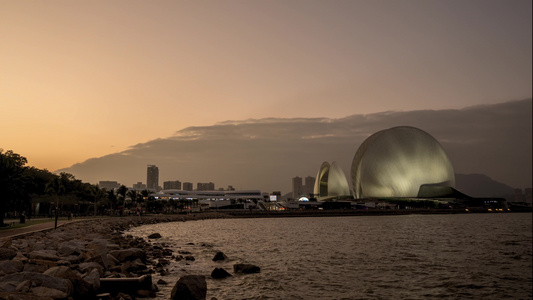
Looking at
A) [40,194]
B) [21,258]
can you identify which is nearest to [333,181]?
[40,194]

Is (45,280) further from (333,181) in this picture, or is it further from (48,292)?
(333,181)

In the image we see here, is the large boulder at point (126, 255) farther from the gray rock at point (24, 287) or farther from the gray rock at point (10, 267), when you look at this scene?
the gray rock at point (24, 287)

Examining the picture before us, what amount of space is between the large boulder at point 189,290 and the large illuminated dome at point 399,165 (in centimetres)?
12437

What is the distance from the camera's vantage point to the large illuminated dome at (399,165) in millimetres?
133125

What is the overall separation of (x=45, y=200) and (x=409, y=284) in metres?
75.7

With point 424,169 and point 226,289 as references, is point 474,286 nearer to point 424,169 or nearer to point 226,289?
point 226,289

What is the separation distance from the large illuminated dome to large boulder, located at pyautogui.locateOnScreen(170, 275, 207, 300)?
124366 mm

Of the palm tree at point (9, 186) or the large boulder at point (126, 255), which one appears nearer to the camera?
the large boulder at point (126, 255)

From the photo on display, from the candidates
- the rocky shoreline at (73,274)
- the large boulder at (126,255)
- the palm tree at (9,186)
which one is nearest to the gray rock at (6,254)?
the rocky shoreline at (73,274)

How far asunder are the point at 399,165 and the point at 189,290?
127 metres

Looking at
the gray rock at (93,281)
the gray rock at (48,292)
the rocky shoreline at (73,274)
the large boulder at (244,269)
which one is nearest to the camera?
the gray rock at (48,292)

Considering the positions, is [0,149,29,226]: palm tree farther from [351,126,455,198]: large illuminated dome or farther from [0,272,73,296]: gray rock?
[351,126,455,198]: large illuminated dome

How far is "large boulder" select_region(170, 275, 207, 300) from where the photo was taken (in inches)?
594

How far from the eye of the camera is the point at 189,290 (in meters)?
15.2
